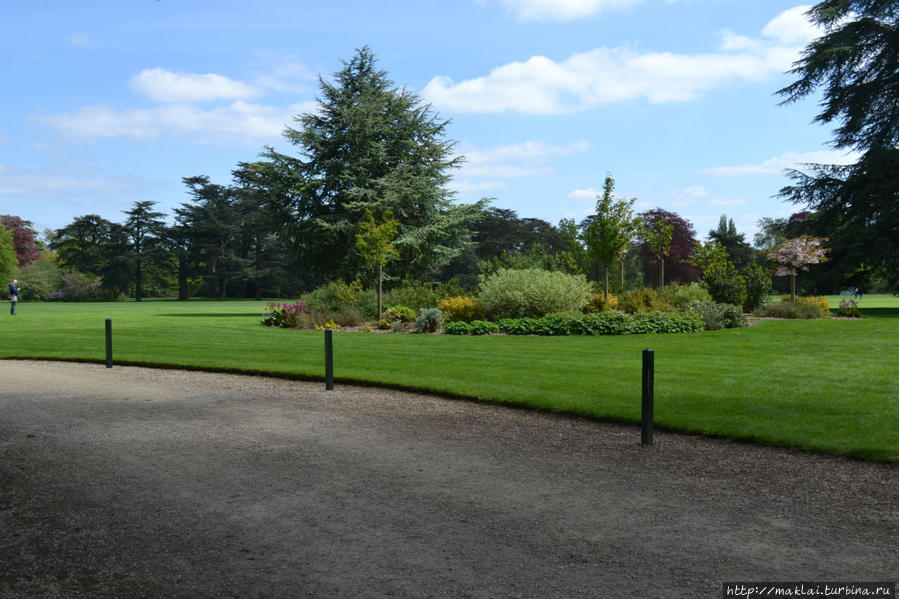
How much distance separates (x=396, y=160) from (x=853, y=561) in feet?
108

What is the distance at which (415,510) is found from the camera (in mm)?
4609

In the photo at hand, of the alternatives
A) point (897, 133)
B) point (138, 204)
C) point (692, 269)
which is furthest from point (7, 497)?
point (138, 204)

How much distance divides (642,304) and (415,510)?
60.1ft

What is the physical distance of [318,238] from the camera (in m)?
33.3

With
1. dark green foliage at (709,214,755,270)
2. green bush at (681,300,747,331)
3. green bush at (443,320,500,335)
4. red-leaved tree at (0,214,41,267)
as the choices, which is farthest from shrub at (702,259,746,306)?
red-leaved tree at (0,214,41,267)

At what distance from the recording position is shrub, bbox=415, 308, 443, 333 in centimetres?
1972

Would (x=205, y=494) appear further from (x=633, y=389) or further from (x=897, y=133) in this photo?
(x=897, y=133)

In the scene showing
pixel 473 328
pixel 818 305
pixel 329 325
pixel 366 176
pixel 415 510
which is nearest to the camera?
pixel 415 510

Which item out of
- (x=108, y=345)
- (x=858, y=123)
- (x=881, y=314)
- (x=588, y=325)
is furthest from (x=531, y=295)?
(x=858, y=123)

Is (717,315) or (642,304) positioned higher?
(642,304)

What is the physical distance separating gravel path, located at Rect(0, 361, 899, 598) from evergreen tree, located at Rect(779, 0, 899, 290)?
1184 inches

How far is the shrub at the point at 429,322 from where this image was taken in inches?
776

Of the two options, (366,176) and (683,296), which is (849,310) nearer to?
(683,296)

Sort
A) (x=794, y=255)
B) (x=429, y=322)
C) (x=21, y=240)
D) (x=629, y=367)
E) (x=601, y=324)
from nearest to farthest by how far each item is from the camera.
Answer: (x=629, y=367) < (x=601, y=324) < (x=429, y=322) < (x=794, y=255) < (x=21, y=240)
